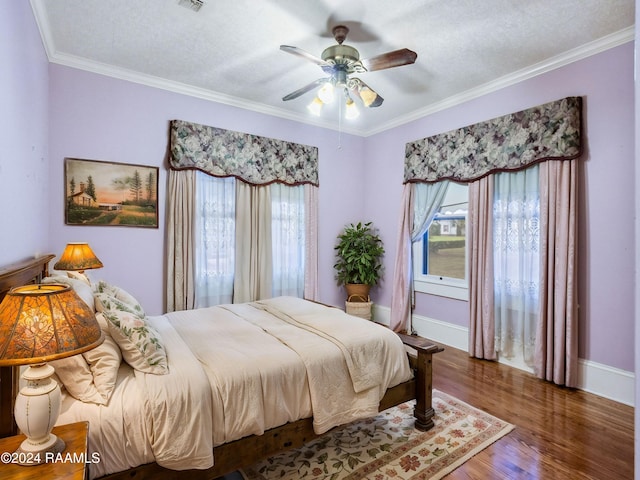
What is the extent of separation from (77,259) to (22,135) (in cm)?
99

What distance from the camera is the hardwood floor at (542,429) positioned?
6.25 feet

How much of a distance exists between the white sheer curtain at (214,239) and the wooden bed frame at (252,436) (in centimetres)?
151

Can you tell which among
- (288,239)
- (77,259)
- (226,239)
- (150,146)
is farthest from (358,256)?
(77,259)

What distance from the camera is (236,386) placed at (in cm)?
160

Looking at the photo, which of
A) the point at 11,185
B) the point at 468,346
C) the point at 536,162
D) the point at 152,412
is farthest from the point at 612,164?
the point at 11,185

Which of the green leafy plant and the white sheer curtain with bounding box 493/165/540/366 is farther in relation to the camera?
the green leafy plant

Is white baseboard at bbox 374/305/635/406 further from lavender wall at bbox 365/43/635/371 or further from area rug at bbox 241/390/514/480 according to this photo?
area rug at bbox 241/390/514/480

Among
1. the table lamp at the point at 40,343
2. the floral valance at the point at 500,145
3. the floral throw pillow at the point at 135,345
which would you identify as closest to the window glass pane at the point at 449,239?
the floral valance at the point at 500,145

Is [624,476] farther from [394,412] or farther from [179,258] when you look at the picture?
[179,258]

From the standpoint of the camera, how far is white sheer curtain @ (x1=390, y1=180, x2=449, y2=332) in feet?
14.0

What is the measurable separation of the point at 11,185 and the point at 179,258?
72.0 inches

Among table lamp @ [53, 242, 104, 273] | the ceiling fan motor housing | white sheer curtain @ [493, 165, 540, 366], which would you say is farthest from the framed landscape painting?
white sheer curtain @ [493, 165, 540, 366]

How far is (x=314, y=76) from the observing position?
335 cm

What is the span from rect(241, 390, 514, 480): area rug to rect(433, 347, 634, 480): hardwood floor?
0.31 ft
